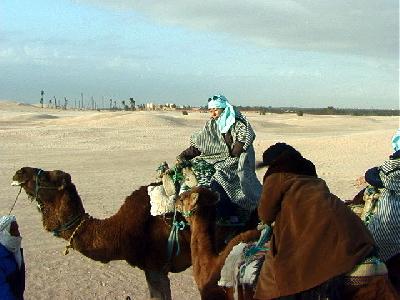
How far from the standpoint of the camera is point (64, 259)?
911cm

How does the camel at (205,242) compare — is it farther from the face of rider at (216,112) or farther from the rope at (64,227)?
the face of rider at (216,112)

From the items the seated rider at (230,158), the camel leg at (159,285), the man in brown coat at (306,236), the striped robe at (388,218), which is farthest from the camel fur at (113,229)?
the man in brown coat at (306,236)

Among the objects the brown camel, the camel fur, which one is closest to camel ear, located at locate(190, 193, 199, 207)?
the brown camel

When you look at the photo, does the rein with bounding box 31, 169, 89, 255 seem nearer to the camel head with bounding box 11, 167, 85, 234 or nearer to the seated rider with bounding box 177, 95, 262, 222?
the camel head with bounding box 11, 167, 85, 234

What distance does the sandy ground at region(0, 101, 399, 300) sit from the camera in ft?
26.7

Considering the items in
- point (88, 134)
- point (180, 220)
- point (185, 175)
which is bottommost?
point (88, 134)

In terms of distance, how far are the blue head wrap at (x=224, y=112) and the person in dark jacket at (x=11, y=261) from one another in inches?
107

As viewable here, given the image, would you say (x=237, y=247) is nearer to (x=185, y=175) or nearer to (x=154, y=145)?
(x=185, y=175)

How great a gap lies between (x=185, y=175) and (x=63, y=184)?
127cm

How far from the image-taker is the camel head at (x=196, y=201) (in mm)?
5262

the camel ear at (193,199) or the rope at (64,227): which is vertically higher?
the camel ear at (193,199)

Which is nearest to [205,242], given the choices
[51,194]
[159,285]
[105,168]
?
[159,285]

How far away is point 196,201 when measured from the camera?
5250mm

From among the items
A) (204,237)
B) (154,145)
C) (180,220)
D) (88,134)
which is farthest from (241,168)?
(88,134)
